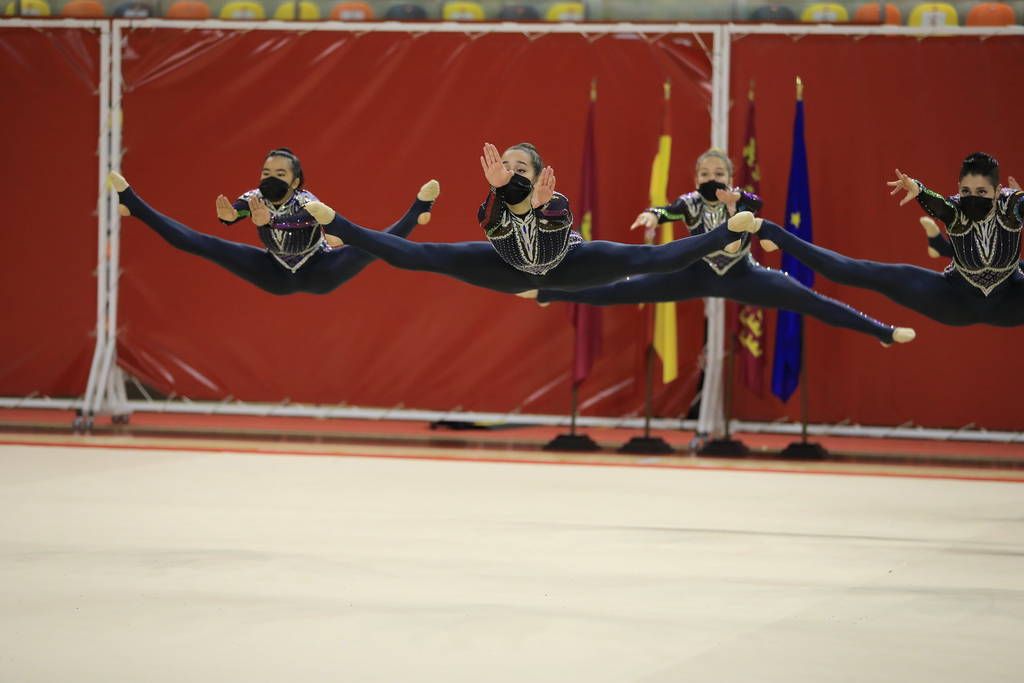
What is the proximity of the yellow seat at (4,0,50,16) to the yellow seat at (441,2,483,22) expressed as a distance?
3.02m

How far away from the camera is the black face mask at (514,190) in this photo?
4977 millimetres

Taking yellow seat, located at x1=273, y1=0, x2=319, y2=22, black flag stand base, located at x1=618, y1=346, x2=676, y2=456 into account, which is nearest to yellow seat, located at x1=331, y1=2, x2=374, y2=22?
yellow seat, located at x1=273, y1=0, x2=319, y2=22

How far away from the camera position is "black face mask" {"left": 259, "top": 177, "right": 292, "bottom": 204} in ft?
18.2

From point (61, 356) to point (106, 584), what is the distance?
5.61 m

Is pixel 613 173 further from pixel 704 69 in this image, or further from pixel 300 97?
pixel 300 97

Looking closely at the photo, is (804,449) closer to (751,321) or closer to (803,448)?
(803,448)

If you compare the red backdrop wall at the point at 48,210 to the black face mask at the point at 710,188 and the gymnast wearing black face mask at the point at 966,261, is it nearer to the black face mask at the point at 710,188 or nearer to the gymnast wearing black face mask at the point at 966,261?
the black face mask at the point at 710,188

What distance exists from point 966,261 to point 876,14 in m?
4.34

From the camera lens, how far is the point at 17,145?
Result: 9.39 m

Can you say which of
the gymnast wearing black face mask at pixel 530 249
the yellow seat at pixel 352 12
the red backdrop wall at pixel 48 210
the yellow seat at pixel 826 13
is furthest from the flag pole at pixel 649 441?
the red backdrop wall at pixel 48 210

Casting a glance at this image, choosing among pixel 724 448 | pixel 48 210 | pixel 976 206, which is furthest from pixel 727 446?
pixel 48 210

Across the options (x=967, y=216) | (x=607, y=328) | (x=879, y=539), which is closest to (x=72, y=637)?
(x=879, y=539)

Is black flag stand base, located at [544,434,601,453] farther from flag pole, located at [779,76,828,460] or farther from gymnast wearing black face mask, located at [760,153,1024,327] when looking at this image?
gymnast wearing black face mask, located at [760,153,1024,327]

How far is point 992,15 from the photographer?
348 inches
